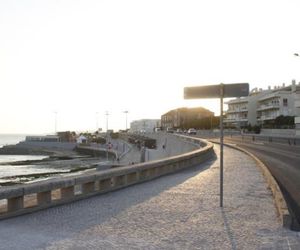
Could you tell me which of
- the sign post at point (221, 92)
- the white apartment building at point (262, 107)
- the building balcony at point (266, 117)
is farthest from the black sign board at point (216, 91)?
the building balcony at point (266, 117)

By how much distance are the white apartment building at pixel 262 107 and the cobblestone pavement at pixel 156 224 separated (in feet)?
332

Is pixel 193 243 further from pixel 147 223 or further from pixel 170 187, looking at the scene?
pixel 170 187

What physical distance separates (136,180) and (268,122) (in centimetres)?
11328

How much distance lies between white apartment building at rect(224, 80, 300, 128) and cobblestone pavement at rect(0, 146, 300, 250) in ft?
332

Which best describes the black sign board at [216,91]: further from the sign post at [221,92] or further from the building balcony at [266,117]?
the building balcony at [266,117]

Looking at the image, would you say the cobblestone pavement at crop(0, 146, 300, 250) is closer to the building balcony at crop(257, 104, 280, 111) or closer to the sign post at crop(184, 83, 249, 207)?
the sign post at crop(184, 83, 249, 207)

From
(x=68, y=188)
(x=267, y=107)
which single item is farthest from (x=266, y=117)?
(x=68, y=188)

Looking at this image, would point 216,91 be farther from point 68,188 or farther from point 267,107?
point 267,107

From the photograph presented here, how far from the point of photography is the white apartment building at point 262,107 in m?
118

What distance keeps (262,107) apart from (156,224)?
124872mm

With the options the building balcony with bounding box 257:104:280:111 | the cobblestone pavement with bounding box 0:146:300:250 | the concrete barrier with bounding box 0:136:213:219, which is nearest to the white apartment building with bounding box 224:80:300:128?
the building balcony with bounding box 257:104:280:111

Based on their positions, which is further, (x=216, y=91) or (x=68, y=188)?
(x=68, y=188)

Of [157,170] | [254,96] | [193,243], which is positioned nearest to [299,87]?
[254,96]

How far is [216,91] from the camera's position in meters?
9.99
